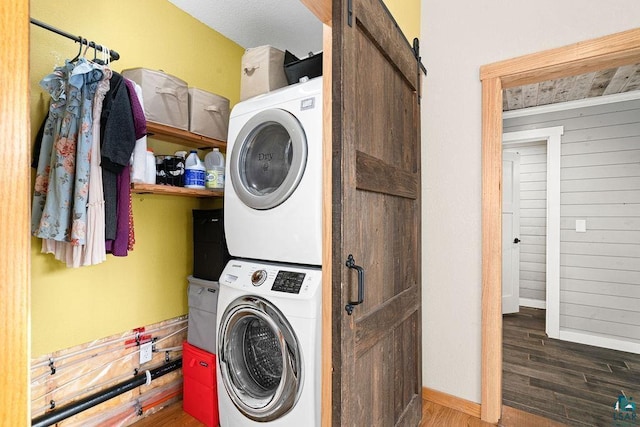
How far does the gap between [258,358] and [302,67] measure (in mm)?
1714

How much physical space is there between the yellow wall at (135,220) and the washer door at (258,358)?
73 cm

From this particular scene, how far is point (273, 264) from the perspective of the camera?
1.69 meters

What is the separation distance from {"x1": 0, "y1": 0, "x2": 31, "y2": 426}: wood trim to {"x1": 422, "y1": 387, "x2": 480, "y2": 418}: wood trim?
2.34 meters

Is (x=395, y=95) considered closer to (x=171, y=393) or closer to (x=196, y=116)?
(x=196, y=116)

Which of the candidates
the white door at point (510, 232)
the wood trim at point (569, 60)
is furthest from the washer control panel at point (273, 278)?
the white door at point (510, 232)

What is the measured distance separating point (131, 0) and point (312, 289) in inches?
84.6

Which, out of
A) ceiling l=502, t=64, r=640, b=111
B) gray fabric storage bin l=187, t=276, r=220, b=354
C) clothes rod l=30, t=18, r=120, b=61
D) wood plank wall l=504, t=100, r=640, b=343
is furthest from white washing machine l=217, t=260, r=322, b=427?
wood plank wall l=504, t=100, r=640, b=343

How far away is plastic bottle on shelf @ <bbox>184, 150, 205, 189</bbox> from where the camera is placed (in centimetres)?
202

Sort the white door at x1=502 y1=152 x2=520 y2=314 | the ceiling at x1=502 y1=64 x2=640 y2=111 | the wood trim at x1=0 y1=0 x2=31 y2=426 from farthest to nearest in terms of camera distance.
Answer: the white door at x1=502 y1=152 x2=520 y2=314 → the ceiling at x1=502 y1=64 x2=640 y2=111 → the wood trim at x1=0 y1=0 x2=31 y2=426

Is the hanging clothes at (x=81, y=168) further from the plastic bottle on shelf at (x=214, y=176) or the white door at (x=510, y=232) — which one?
the white door at (x=510, y=232)

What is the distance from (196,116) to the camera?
6.88 feet

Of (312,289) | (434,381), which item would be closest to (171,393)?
(312,289)

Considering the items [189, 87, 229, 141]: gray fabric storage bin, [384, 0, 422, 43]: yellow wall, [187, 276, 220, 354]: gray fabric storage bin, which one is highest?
[384, 0, 422, 43]: yellow wall

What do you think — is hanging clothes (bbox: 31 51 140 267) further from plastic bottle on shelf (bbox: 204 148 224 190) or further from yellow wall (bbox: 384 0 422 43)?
yellow wall (bbox: 384 0 422 43)
